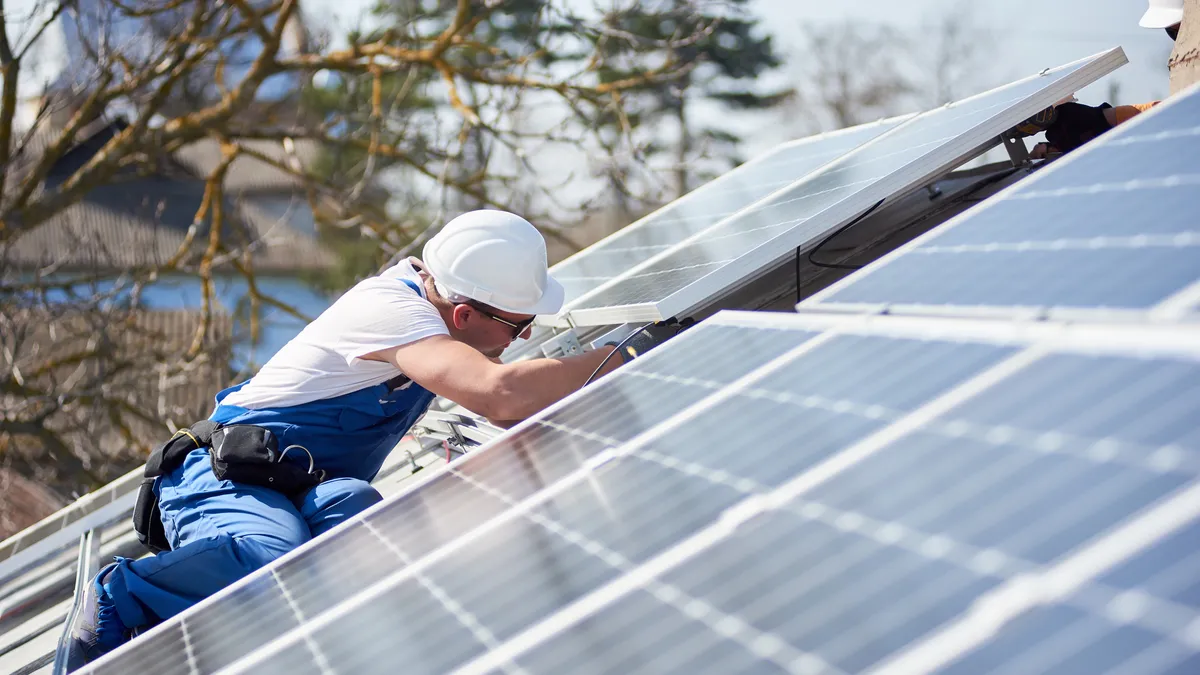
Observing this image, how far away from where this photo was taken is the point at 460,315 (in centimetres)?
463

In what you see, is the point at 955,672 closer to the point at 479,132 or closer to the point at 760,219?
the point at 760,219

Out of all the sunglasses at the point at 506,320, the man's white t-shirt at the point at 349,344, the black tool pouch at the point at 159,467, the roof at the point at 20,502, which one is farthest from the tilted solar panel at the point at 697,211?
the roof at the point at 20,502

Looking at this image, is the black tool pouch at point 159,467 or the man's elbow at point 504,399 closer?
the man's elbow at point 504,399

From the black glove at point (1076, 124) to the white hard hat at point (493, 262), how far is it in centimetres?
Result: 266

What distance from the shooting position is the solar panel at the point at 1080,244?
8.56 ft

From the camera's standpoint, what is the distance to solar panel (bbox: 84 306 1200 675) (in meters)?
1.68

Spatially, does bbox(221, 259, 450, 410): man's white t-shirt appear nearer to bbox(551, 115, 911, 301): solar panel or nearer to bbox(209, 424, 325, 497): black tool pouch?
bbox(209, 424, 325, 497): black tool pouch

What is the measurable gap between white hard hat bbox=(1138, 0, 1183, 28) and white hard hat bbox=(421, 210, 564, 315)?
155 inches

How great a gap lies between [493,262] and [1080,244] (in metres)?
2.32

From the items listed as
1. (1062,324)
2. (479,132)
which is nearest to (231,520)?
(1062,324)

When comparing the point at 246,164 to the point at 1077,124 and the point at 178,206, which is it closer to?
the point at 178,206

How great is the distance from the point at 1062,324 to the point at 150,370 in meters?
13.4

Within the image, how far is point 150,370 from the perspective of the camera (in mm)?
14172

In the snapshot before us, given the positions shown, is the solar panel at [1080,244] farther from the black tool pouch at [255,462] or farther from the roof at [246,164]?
the roof at [246,164]
